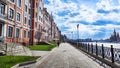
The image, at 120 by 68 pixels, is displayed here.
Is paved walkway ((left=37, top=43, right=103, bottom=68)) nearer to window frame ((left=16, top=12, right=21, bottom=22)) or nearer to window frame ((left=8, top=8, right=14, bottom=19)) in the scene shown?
window frame ((left=8, top=8, right=14, bottom=19))

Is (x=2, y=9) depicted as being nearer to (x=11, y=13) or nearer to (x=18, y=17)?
(x=11, y=13)

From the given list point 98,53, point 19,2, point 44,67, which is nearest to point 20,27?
point 19,2

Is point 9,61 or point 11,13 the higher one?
point 11,13

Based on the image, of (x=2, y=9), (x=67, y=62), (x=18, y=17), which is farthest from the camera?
(x=18, y=17)

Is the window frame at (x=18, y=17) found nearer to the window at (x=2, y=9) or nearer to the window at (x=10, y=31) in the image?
the window at (x=10, y=31)

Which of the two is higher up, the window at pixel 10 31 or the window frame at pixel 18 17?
the window frame at pixel 18 17

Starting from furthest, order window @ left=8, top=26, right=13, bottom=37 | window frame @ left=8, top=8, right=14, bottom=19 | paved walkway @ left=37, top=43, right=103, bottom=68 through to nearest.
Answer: window @ left=8, top=26, right=13, bottom=37
window frame @ left=8, top=8, right=14, bottom=19
paved walkway @ left=37, top=43, right=103, bottom=68

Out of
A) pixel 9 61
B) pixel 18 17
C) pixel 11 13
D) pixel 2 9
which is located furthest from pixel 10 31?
pixel 9 61

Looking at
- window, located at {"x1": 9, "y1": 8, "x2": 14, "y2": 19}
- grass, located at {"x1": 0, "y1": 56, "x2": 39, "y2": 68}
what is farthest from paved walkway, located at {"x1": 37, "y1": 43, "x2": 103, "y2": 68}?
window, located at {"x1": 9, "y1": 8, "x2": 14, "y2": 19}

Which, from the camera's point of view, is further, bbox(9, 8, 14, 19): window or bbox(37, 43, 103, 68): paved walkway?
bbox(9, 8, 14, 19): window

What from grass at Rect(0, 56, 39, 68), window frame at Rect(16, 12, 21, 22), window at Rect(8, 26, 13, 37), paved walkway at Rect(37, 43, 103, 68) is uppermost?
window frame at Rect(16, 12, 21, 22)

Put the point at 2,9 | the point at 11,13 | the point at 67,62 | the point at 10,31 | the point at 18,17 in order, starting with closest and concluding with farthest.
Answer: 1. the point at 67,62
2. the point at 2,9
3. the point at 10,31
4. the point at 11,13
5. the point at 18,17

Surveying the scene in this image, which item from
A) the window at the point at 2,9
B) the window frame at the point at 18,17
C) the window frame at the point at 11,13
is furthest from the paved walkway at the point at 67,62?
the window frame at the point at 18,17

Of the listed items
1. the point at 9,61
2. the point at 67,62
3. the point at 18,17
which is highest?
the point at 18,17
